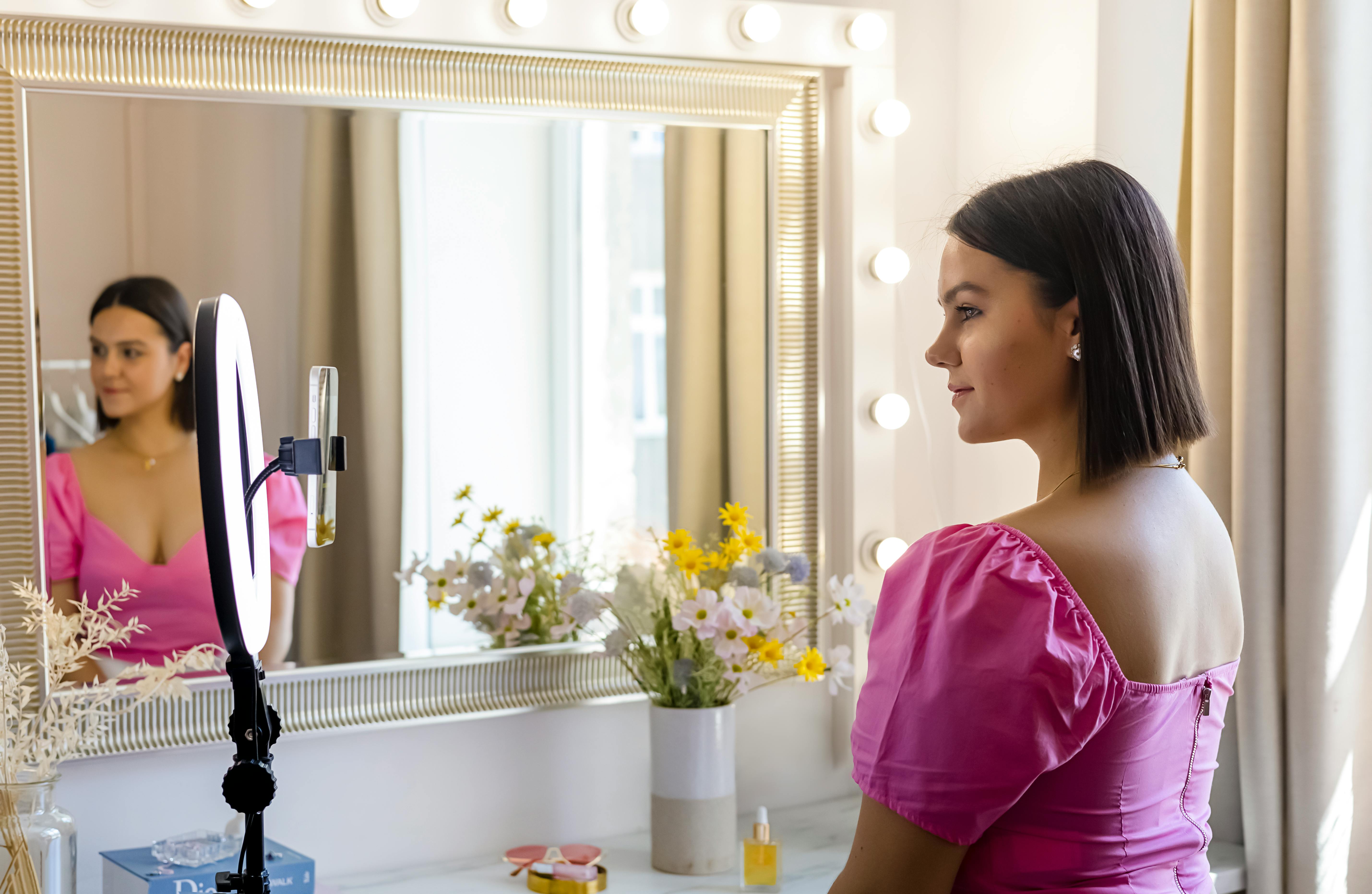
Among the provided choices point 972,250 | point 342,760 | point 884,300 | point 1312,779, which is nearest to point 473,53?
point 884,300

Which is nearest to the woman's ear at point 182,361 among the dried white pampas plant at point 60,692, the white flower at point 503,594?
the dried white pampas plant at point 60,692

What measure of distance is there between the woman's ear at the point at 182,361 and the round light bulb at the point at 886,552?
953mm

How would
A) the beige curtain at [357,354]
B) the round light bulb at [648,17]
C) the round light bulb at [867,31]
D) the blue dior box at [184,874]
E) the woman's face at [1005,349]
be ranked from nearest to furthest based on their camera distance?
the woman's face at [1005,349] → the blue dior box at [184,874] → the beige curtain at [357,354] → the round light bulb at [648,17] → the round light bulb at [867,31]

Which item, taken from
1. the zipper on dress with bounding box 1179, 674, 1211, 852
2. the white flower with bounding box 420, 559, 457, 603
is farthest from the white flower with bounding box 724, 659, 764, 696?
the zipper on dress with bounding box 1179, 674, 1211, 852

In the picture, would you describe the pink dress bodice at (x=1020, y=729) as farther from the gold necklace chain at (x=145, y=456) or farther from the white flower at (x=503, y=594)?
the gold necklace chain at (x=145, y=456)

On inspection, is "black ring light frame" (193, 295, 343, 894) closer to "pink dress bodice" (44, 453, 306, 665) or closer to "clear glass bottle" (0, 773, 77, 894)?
"clear glass bottle" (0, 773, 77, 894)

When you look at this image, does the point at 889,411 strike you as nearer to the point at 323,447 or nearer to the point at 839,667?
the point at 839,667

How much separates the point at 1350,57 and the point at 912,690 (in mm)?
1021

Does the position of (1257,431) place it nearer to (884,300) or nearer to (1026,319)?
(884,300)

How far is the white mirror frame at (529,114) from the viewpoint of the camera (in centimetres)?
132

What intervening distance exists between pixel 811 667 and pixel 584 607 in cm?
30

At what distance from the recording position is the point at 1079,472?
94 cm


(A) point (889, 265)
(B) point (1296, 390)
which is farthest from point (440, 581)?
(B) point (1296, 390)

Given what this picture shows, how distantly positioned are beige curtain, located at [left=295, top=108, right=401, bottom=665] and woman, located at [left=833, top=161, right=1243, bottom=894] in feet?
2.49
